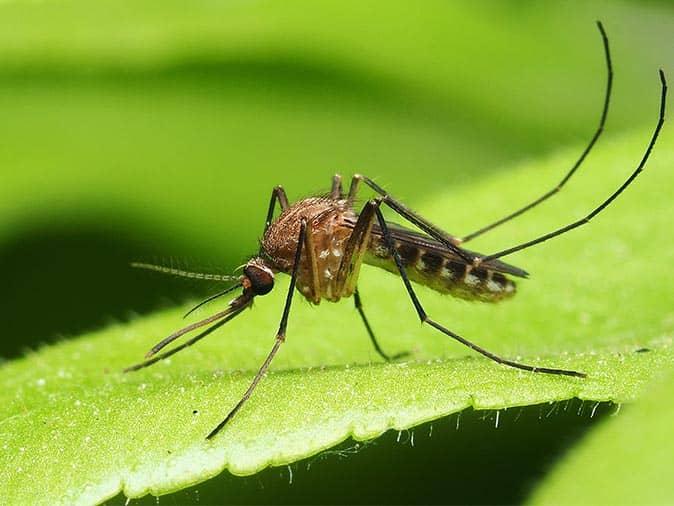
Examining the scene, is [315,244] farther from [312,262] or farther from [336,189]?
[336,189]

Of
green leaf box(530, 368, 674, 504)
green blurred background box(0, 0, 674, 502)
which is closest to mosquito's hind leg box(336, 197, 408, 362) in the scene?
green blurred background box(0, 0, 674, 502)

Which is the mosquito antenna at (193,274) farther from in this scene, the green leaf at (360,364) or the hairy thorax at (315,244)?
the green leaf at (360,364)

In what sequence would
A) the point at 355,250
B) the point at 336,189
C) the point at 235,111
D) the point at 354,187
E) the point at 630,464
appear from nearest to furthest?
the point at 630,464
the point at 355,250
the point at 354,187
the point at 336,189
the point at 235,111

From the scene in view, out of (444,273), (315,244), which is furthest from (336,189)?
(444,273)

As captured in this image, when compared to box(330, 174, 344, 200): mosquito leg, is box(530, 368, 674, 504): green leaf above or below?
above

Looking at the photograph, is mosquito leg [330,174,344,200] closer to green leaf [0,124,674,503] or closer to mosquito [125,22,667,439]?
mosquito [125,22,667,439]

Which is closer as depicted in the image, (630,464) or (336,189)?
(630,464)

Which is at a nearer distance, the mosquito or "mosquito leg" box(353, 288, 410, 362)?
the mosquito
